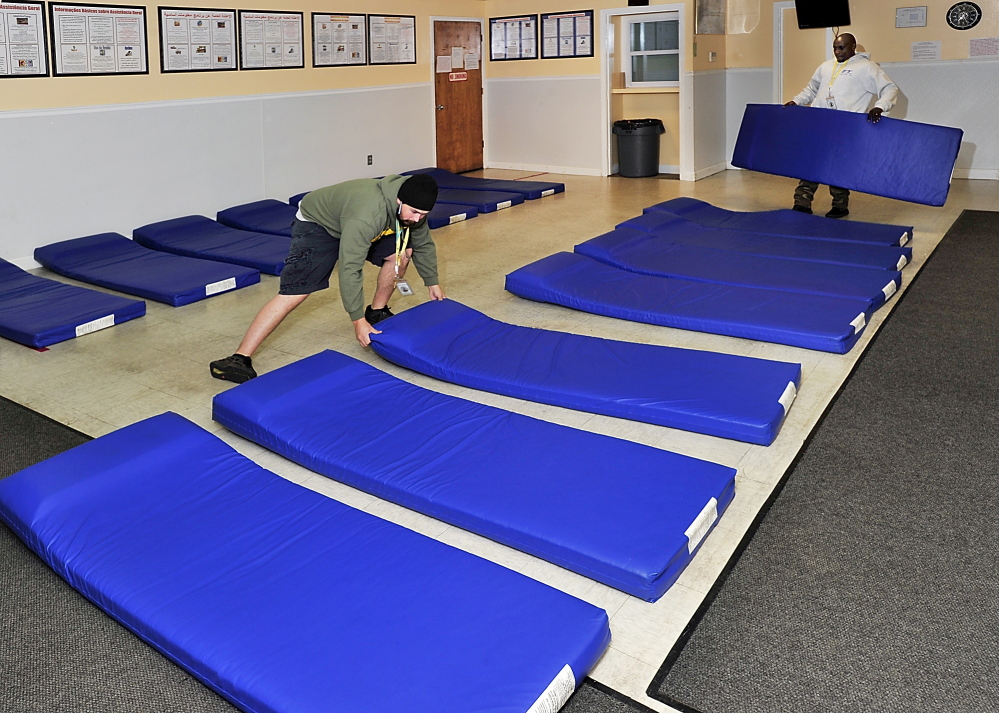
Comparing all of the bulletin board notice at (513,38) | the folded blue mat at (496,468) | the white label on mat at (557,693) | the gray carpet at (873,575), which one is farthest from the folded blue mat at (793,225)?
the white label on mat at (557,693)

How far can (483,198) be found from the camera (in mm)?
9047

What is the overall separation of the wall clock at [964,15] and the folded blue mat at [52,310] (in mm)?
9308

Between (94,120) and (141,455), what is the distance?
4.98 meters

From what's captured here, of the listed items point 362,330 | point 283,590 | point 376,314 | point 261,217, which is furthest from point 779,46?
point 283,590

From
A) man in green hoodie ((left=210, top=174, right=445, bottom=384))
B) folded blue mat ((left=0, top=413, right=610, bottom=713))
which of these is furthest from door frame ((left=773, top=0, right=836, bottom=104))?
folded blue mat ((left=0, top=413, right=610, bottom=713))

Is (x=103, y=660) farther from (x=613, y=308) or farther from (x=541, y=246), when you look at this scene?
(x=541, y=246)

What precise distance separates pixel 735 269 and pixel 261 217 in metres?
4.29

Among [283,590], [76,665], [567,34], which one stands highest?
[567,34]

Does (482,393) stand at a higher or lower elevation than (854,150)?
lower

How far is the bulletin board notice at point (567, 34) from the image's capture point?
1079cm

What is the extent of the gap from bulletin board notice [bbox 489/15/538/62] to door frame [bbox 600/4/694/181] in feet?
3.16

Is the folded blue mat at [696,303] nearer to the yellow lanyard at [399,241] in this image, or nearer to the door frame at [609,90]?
the yellow lanyard at [399,241]

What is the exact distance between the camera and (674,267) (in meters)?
5.93

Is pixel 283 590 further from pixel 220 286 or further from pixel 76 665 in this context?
pixel 220 286
